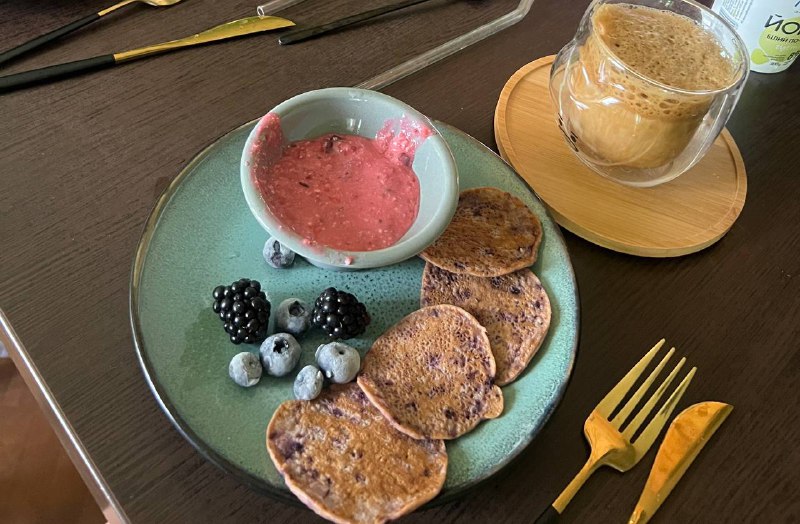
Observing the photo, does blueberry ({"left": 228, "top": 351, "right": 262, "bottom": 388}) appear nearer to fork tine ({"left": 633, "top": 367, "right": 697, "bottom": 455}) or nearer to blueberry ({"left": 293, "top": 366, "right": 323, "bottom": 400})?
blueberry ({"left": 293, "top": 366, "right": 323, "bottom": 400})

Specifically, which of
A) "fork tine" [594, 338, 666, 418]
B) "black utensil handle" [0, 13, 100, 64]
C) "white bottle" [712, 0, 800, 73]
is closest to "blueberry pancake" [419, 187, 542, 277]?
"fork tine" [594, 338, 666, 418]

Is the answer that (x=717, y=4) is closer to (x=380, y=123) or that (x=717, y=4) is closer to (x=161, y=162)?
(x=380, y=123)

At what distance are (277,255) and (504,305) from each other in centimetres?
34

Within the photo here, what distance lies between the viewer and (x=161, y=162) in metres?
1.06

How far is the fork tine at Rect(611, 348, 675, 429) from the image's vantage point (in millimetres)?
890

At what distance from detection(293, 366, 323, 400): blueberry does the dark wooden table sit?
13 cm

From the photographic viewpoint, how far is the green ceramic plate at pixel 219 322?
788mm

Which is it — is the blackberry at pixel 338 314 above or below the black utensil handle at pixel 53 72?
below

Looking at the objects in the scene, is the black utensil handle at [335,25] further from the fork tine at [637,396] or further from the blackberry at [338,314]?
the fork tine at [637,396]

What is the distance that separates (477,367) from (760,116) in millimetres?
882

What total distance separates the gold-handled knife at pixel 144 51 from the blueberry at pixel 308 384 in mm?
714

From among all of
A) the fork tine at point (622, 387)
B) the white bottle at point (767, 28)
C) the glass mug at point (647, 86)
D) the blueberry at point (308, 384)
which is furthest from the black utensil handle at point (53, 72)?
the white bottle at point (767, 28)

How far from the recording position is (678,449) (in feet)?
2.89

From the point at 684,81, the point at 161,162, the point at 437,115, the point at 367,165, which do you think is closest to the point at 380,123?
the point at 367,165
